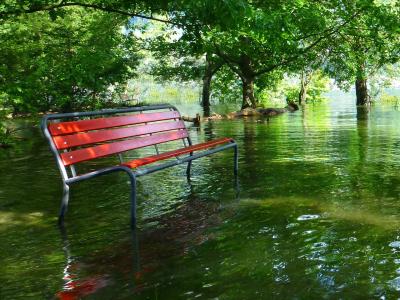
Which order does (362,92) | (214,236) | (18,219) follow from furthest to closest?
(362,92) < (18,219) < (214,236)

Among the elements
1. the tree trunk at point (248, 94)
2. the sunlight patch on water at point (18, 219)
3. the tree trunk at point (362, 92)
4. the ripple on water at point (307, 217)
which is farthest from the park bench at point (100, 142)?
the tree trunk at point (362, 92)

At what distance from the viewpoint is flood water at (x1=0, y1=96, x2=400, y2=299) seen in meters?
2.73

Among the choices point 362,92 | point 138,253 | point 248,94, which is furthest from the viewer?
point 362,92

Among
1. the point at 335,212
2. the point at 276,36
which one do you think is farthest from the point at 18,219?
the point at 276,36

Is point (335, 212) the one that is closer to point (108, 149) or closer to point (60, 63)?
point (108, 149)

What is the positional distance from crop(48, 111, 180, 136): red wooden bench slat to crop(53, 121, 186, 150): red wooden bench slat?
0.19 feet

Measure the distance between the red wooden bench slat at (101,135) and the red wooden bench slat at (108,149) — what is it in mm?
78

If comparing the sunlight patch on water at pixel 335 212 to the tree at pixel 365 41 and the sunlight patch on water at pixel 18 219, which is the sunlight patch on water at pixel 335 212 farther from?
the tree at pixel 365 41

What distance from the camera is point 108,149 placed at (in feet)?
16.1

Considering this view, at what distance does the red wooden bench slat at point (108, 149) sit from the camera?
4.38 metres

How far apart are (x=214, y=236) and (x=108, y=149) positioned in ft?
5.96

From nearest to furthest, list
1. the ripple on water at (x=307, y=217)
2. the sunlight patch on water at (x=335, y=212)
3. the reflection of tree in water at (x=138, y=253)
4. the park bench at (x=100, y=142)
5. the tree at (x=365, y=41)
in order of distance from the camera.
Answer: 1. the reflection of tree in water at (x=138, y=253)
2. the sunlight patch on water at (x=335, y=212)
3. the ripple on water at (x=307, y=217)
4. the park bench at (x=100, y=142)
5. the tree at (x=365, y=41)

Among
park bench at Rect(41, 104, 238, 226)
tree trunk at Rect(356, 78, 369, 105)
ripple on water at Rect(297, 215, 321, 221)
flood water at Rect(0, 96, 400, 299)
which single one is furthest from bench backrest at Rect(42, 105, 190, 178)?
tree trunk at Rect(356, 78, 369, 105)

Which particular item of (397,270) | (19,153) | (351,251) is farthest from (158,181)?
(19,153)
